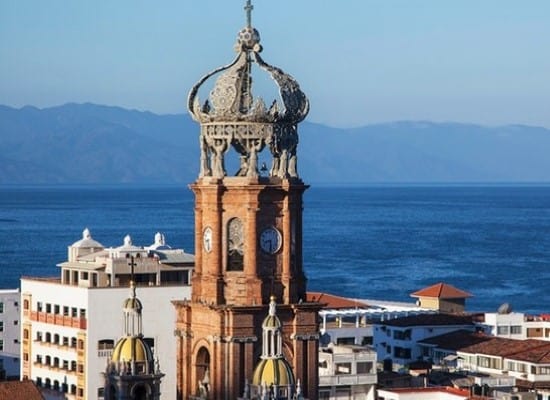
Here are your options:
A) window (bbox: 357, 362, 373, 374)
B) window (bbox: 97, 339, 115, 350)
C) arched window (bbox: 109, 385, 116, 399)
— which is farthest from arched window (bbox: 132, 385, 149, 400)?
window (bbox: 97, 339, 115, 350)

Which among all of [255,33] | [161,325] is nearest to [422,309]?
[161,325]

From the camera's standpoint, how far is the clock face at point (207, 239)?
5088 cm

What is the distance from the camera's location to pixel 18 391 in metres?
65.4

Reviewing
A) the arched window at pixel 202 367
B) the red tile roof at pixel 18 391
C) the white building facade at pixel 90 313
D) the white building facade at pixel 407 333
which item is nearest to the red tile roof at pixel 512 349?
the white building facade at pixel 407 333

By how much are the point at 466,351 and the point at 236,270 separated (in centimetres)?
4029

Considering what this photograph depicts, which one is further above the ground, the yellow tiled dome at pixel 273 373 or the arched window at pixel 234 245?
the arched window at pixel 234 245

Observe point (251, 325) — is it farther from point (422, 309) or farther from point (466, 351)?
point (422, 309)

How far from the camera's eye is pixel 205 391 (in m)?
50.8

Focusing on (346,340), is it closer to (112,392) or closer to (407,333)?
(407,333)

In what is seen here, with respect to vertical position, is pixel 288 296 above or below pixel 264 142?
below

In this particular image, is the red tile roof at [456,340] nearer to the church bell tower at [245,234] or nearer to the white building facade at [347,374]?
the white building facade at [347,374]

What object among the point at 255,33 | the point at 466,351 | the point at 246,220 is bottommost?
the point at 466,351

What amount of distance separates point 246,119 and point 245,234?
2644 millimetres

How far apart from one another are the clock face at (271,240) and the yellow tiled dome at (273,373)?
3738mm
